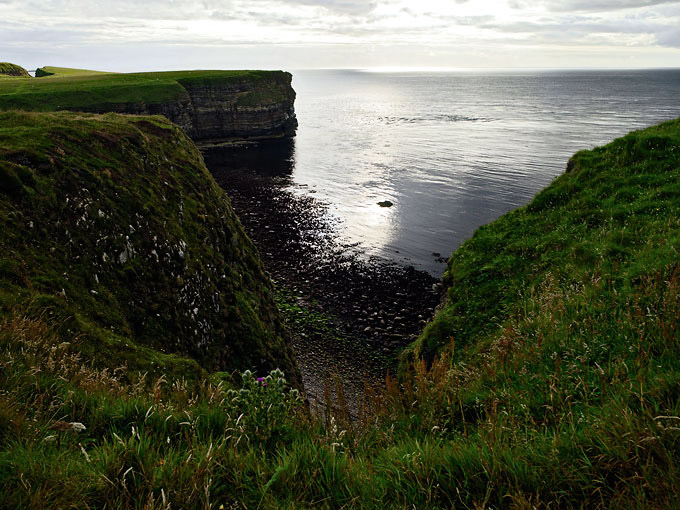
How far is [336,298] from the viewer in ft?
109

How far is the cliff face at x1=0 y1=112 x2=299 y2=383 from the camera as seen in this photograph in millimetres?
10320

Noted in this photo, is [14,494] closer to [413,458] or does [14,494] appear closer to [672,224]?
[413,458]

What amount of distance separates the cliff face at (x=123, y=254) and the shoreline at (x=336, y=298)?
18.7 ft

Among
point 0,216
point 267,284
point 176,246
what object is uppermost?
point 0,216

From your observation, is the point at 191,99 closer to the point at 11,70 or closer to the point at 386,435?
the point at 11,70

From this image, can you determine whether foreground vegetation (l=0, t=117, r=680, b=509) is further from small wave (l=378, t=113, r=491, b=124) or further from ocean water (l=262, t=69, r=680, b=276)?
small wave (l=378, t=113, r=491, b=124)

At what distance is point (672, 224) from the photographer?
1291cm

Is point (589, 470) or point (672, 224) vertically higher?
point (672, 224)

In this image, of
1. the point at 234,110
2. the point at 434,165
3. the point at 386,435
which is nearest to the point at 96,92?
the point at 234,110

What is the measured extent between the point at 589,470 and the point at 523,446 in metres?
0.59

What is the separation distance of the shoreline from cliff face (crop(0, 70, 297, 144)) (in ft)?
143

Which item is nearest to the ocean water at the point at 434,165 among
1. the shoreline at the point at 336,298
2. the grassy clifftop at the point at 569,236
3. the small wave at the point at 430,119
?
the small wave at the point at 430,119

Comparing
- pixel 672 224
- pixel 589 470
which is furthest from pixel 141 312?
pixel 672 224

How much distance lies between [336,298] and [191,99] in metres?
84.5
